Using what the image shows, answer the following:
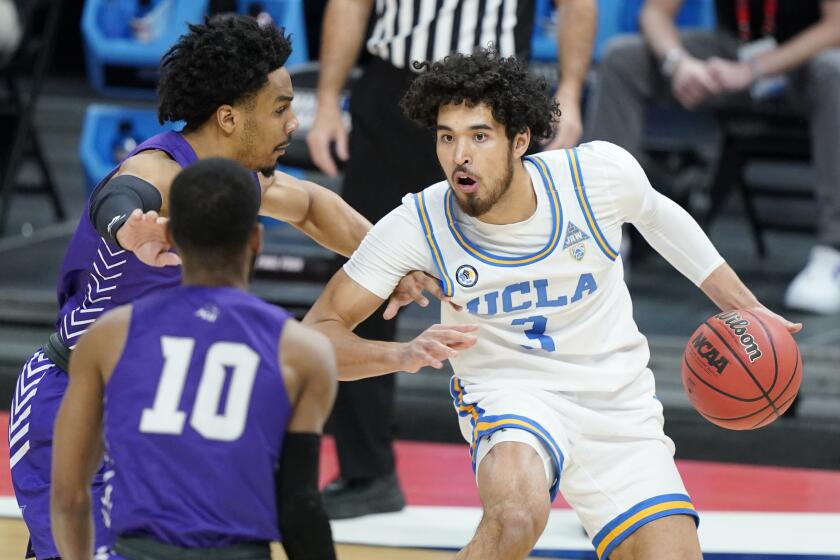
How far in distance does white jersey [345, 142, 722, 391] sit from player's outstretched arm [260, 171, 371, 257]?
0.27 m

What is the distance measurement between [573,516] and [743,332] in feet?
4.76

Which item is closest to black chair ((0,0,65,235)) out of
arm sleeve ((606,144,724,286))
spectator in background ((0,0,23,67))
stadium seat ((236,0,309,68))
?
spectator in background ((0,0,23,67))

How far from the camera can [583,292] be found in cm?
379

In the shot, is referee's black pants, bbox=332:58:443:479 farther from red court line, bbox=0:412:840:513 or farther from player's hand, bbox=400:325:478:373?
player's hand, bbox=400:325:478:373

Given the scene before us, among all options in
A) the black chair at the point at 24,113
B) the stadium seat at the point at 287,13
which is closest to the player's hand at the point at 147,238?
the stadium seat at the point at 287,13

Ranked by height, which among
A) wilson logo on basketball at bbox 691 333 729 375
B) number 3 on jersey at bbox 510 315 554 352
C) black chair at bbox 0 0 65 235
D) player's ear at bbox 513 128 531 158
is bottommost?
black chair at bbox 0 0 65 235

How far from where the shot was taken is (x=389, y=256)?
12.3 ft

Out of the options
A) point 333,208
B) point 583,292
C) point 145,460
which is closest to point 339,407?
point 333,208

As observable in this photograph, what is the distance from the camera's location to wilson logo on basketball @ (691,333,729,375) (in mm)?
3863

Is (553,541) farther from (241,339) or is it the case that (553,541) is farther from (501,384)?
(241,339)

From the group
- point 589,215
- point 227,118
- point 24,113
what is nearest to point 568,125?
point 589,215

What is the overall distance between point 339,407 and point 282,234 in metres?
2.65

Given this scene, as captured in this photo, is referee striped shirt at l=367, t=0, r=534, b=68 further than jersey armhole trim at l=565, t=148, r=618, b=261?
Yes

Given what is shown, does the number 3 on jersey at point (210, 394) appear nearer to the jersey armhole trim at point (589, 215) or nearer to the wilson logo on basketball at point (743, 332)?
the jersey armhole trim at point (589, 215)
